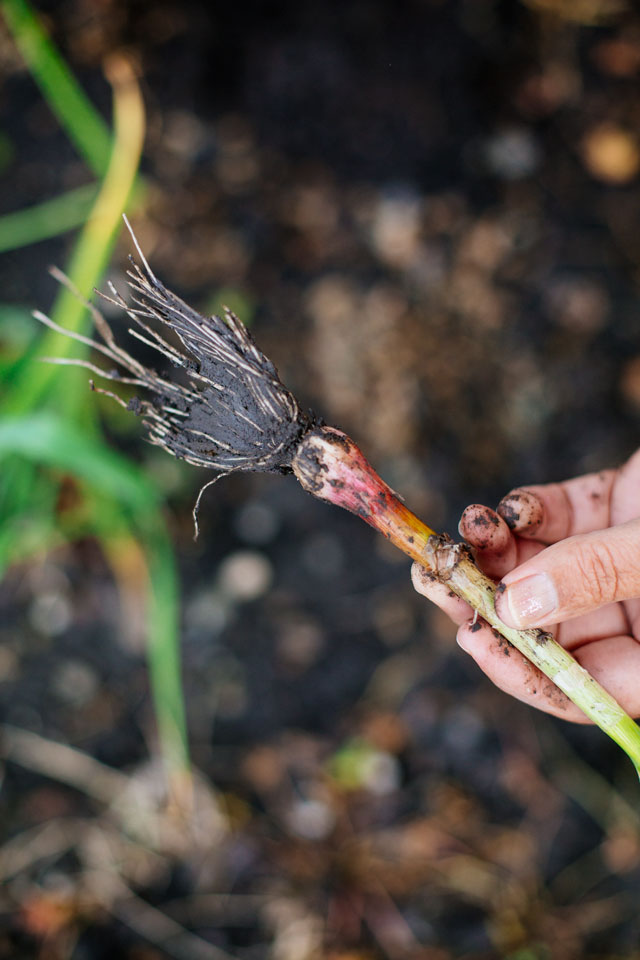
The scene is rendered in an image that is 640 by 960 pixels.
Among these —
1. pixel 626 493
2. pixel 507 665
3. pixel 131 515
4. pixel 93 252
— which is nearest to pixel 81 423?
pixel 131 515

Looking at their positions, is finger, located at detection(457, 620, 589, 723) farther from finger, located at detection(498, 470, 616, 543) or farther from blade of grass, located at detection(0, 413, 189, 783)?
blade of grass, located at detection(0, 413, 189, 783)

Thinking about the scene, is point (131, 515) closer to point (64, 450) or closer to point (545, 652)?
point (64, 450)

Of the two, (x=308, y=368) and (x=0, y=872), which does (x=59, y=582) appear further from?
(x=308, y=368)

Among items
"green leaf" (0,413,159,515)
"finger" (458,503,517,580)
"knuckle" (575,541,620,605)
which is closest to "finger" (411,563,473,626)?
"finger" (458,503,517,580)

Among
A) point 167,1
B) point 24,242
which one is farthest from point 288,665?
point 167,1

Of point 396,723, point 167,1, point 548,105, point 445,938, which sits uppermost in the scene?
point 167,1

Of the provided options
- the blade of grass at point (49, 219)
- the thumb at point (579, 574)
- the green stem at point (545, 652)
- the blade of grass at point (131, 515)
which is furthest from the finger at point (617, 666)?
the blade of grass at point (49, 219)
